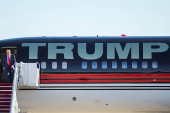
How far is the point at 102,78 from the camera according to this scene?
16.4m

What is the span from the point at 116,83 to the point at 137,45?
240 cm

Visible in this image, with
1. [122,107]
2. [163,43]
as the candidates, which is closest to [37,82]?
[122,107]

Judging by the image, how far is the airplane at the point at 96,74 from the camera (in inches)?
640

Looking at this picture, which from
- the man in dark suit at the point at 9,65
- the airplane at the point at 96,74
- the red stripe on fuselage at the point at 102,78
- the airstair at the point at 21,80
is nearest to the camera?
the airstair at the point at 21,80

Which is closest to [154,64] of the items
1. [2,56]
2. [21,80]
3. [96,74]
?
[96,74]

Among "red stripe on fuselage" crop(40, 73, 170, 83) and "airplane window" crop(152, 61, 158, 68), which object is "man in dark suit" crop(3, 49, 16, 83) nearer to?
"red stripe on fuselage" crop(40, 73, 170, 83)

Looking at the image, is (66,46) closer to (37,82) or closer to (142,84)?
(37,82)

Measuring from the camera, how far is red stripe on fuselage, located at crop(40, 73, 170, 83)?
1638 centimetres

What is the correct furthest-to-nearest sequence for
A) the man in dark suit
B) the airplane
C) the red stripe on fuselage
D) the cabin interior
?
the cabin interior < the red stripe on fuselage < the airplane < the man in dark suit

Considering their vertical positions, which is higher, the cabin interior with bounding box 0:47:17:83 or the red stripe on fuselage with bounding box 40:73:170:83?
the cabin interior with bounding box 0:47:17:83

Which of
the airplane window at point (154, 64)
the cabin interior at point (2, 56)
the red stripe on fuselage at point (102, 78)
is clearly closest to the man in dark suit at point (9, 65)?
the cabin interior at point (2, 56)

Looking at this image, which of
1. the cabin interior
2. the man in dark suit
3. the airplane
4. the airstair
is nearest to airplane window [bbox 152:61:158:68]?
the airplane

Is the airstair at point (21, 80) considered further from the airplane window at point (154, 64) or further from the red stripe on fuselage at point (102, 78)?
the airplane window at point (154, 64)

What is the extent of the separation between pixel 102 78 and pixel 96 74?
375mm
